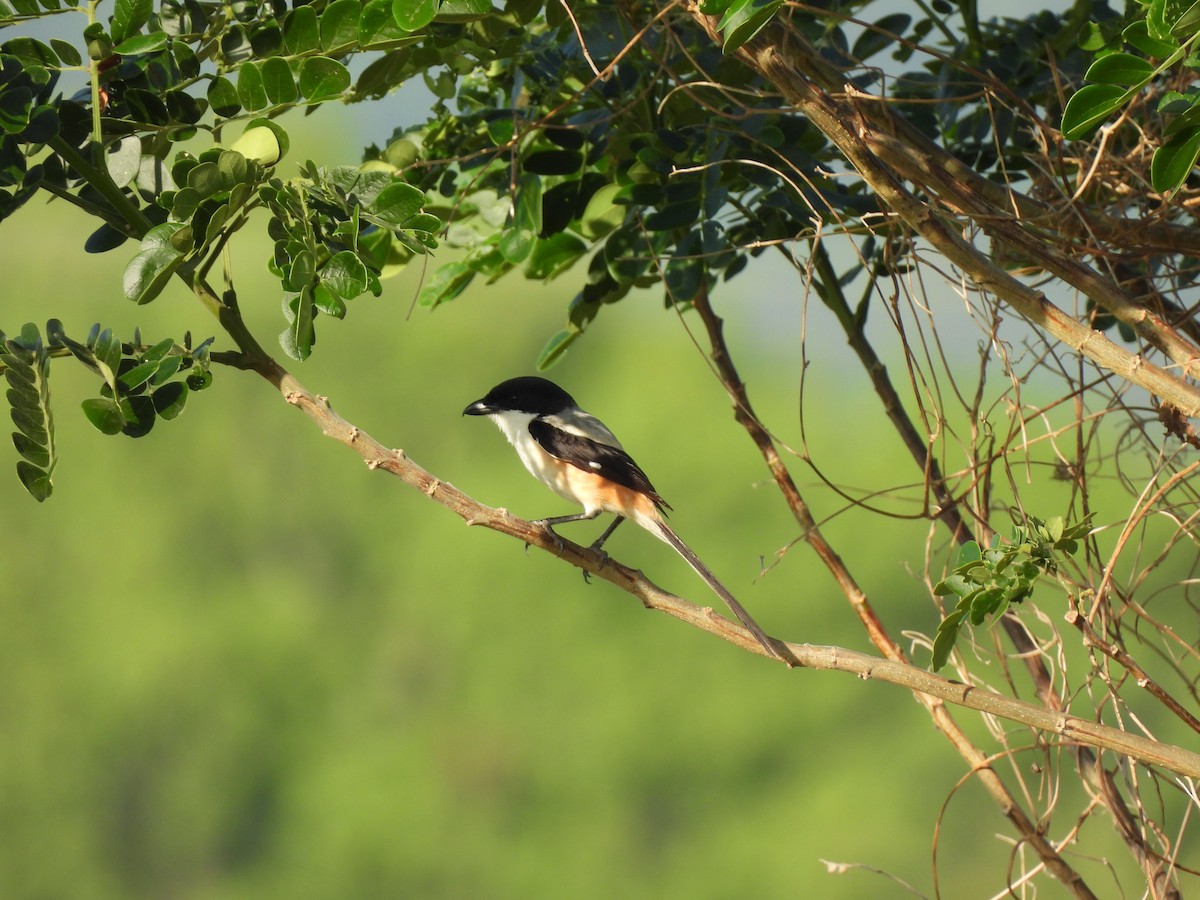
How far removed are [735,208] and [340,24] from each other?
74 centimetres

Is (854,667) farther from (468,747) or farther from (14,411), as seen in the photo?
(468,747)

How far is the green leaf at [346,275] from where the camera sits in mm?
1350

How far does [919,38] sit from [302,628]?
1916cm

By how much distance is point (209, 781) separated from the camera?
784 inches

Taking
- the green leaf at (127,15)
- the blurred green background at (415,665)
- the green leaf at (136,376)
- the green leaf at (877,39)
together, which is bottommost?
the blurred green background at (415,665)

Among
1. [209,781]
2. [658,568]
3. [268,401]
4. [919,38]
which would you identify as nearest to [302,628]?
[209,781]

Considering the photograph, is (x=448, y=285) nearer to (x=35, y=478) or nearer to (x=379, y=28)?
(x=379, y=28)

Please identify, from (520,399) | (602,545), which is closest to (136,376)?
(602,545)

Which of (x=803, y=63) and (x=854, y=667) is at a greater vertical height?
(x=803, y=63)

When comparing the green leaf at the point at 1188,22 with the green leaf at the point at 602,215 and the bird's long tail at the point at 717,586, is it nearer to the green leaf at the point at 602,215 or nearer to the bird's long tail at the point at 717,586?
the bird's long tail at the point at 717,586

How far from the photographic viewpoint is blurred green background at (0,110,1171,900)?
61.0 ft

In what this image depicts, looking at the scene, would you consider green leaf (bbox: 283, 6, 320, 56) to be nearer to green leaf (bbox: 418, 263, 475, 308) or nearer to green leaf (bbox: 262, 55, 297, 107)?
green leaf (bbox: 262, 55, 297, 107)

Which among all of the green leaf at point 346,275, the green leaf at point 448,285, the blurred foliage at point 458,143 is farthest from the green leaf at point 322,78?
the green leaf at point 448,285

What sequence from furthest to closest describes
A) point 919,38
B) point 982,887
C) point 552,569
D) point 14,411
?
point 552,569 < point 982,887 < point 919,38 < point 14,411
